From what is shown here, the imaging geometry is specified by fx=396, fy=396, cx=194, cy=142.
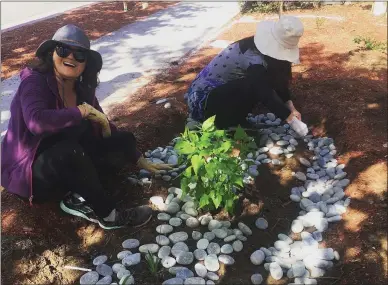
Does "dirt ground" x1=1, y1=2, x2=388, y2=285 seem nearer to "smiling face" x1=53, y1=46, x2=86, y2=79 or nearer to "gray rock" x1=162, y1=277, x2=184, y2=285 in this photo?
"gray rock" x1=162, y1=277, x2=184, y2=285

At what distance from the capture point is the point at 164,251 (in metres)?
2.35

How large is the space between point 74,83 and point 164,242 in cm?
114

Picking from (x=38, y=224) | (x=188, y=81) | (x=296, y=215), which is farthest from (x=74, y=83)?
(x=188, y=81)

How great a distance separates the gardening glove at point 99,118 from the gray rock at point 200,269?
1060mm

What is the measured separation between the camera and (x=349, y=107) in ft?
12.4

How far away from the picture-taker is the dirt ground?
87.8 inches

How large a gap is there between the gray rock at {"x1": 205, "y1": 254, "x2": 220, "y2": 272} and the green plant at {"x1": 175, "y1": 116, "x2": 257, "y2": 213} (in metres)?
0.30

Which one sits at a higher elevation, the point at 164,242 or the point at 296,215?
the point at 164,242

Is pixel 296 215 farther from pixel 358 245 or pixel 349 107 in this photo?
pixel 349 107

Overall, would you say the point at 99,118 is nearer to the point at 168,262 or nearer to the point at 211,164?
the point at 211,164

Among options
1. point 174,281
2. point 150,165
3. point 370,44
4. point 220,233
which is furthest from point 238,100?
point 370,44

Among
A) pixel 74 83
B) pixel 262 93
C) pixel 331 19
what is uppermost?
pixel 74 83

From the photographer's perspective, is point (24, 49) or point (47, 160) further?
point (24, 49)

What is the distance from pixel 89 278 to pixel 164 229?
0.56m
